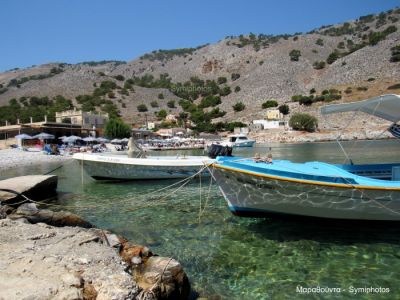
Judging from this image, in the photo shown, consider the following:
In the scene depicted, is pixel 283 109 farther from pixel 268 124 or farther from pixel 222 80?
pixel 222 80

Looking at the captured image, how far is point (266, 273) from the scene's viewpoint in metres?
6.75

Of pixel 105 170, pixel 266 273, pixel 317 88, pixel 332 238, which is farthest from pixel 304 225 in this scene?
pixel 317 88

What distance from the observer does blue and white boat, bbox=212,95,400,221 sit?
26.7 feet

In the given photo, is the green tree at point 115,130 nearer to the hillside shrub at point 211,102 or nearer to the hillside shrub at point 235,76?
the hillside shrub at point 211,102

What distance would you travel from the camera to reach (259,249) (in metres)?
7.92

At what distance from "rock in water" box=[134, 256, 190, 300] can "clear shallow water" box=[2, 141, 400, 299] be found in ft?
1.87

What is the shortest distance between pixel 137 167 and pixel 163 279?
41.3 ft

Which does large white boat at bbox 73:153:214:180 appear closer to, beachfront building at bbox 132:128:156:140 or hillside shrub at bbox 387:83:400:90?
beachfront building at bbox 132:128:156:140

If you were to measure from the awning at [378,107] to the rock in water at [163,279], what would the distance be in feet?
21.5

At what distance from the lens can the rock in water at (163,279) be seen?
5.28m

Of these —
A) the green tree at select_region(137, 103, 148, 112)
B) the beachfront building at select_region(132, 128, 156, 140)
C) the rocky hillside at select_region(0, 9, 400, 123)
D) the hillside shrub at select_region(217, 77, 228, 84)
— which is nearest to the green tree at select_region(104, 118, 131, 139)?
the beachfront building at select_region(132, 128, 156, 140)

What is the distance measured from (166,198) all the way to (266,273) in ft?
24.6

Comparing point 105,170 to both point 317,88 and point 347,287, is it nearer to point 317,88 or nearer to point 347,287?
point 347,287

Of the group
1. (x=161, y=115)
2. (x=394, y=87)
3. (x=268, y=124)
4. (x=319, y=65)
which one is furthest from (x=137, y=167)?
(x=319, y=65)
